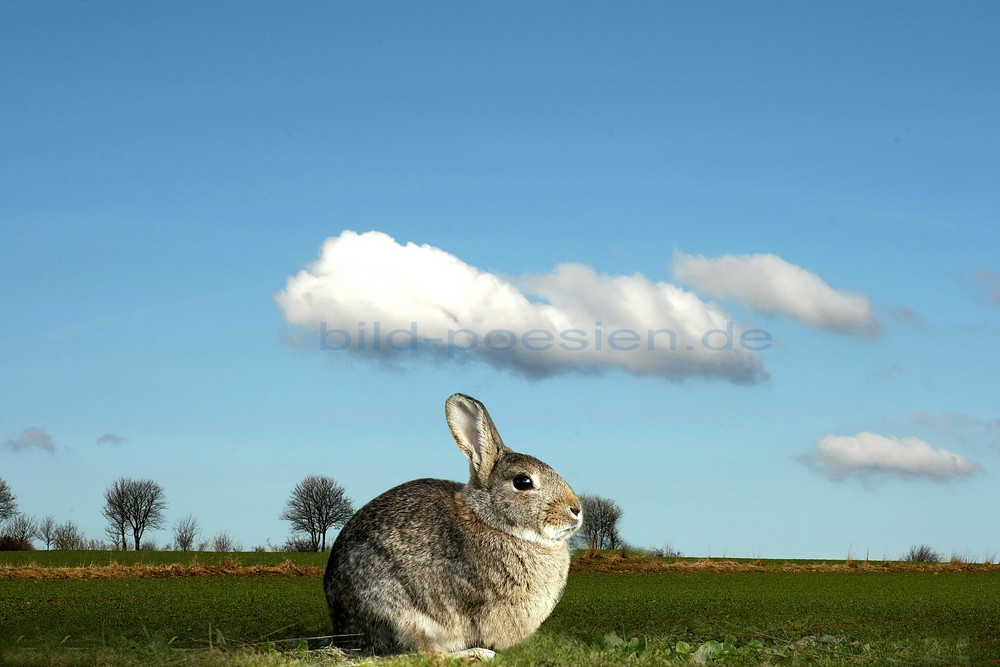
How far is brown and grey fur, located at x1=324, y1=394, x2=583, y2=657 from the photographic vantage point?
585 cm

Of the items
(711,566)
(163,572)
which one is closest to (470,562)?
(163,572)

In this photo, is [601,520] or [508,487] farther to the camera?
[601,520]

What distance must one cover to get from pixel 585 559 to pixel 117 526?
47.3m

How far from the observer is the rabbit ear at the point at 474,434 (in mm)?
5992

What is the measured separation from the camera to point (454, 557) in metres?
5.88

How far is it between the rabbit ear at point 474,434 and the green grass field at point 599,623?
121cm

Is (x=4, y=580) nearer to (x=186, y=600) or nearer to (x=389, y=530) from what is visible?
(x=186, y=600)

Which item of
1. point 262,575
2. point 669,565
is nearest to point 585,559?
point 669,565

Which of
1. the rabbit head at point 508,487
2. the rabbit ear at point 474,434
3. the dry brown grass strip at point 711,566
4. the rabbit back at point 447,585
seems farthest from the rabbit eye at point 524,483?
the dry brown grass strip at point 711,566

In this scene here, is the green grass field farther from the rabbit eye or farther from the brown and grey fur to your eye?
the rabbit eye

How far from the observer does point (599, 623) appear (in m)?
8.23

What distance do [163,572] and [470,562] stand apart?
10971mm

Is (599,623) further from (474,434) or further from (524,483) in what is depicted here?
(474,434)

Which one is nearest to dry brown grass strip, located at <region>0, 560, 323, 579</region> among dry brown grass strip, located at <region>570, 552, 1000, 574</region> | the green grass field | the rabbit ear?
the green grass field
